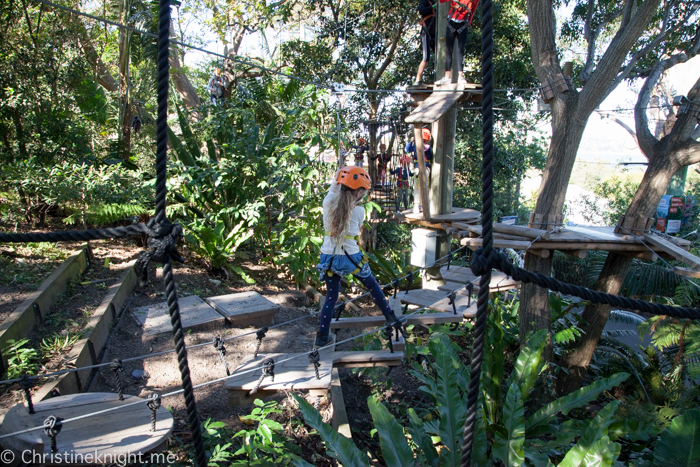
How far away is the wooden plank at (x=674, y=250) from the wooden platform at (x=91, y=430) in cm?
405

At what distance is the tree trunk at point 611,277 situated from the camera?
459 centimetres

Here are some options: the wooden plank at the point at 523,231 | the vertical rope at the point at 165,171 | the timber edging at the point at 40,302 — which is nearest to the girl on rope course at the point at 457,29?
the wooden plank at the point at 523,231

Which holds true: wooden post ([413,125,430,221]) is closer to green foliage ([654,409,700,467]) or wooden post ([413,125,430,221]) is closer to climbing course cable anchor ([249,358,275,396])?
climbing course cable anchor ([249,358,275,396])

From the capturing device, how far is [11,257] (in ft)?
14.9

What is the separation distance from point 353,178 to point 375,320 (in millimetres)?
1167

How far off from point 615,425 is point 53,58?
7457 mm

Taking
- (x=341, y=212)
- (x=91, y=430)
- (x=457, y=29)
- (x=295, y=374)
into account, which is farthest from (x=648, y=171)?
(x=91, y=430)

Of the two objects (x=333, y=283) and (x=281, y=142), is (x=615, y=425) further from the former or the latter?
(x=281, y=142)

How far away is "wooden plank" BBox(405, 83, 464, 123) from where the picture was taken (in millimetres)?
4594

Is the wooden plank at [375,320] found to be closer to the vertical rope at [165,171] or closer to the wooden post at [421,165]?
the wooden post at [421,165]

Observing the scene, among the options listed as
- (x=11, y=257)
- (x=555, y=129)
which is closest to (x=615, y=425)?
(x=555, y=129)

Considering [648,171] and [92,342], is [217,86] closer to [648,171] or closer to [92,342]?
[92,342]

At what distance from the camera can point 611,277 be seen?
17.1ft

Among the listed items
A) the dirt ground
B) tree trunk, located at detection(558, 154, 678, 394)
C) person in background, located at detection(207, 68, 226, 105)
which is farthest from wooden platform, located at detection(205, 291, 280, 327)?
person in background, located at detection(207, 68, 226, 105)
